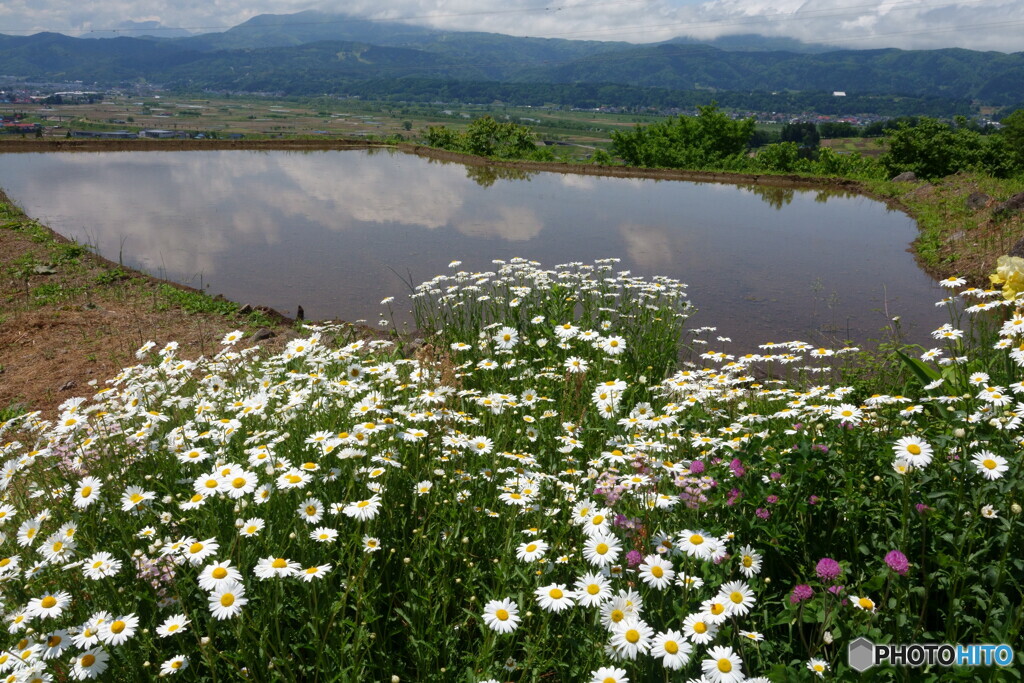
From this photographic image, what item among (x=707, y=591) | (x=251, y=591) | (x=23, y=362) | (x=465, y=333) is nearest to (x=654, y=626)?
(x=707, y=591)

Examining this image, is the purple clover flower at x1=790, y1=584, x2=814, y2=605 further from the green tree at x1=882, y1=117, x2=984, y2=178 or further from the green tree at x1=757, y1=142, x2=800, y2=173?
the green tree at x1=757, y1=142, x2=800, y2=173

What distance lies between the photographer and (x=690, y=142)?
107 ft

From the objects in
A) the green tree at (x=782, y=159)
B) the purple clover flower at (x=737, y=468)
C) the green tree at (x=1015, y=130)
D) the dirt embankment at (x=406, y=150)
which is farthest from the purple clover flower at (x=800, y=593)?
the green tree at (x=1015, y=130)

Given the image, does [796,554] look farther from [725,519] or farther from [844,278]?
[844,278]

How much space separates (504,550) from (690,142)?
111 ft

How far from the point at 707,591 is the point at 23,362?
7755mm

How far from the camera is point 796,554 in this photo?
2.34m

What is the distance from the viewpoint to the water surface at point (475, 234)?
31.4 feet

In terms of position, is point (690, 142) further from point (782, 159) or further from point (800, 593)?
point (800, 593)

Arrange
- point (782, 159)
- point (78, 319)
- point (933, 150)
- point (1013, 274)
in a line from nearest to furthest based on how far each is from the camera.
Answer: point (1013, 274), point (78, 319), point (933, 150), point (782, 159)

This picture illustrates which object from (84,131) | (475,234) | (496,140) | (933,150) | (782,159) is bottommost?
(475,234)

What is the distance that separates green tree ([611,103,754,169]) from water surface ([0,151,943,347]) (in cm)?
699

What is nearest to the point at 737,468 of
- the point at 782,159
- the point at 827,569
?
the point at 827,569

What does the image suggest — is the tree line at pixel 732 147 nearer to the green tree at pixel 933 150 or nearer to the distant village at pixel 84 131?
the green tree at pixel 933 150
